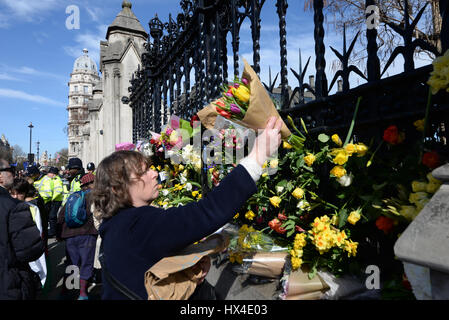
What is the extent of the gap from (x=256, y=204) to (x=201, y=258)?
115 cm

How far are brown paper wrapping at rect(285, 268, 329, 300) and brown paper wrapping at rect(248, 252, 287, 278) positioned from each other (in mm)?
264

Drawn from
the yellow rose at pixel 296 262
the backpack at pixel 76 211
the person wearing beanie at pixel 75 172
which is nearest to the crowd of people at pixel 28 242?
the backpack at pixel 76 211

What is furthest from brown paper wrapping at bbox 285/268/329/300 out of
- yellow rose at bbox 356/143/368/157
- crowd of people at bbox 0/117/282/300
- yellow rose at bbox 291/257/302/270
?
yellow rose at bbox 356/143/368/157

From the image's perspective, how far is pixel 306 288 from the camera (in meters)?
1.88

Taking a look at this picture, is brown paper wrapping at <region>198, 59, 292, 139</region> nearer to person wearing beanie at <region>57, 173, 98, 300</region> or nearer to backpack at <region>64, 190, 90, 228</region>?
backpack at <region>64, 190, 90, 228</region>

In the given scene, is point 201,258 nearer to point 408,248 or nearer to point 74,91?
point 408,248

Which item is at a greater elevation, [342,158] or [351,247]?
[342,158]

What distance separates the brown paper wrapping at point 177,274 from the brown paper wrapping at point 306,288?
63cm

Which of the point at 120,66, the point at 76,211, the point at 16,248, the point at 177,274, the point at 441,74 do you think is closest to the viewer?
the point at 441,74

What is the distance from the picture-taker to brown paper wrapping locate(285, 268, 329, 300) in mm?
1871

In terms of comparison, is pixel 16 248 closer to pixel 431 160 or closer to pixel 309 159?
pixel 309 159

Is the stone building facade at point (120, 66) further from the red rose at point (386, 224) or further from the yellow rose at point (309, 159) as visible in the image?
the red rose at point (386, 224)

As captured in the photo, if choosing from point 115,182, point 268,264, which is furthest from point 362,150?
point 115,182

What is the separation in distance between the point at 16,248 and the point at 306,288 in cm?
246
